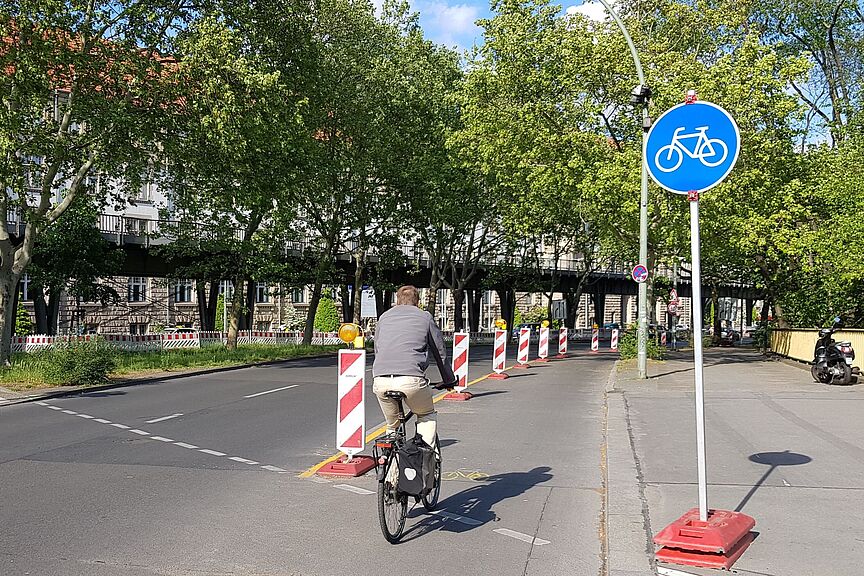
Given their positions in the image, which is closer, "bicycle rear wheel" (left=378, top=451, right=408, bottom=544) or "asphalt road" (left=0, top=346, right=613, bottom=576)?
"asphalt road" (left=0, top=346, right=613, bottom=576)

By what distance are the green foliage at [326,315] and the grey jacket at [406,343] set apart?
66072 millimetres

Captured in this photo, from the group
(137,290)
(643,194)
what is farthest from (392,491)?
(137,290)

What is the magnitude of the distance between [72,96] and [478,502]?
58.7ft

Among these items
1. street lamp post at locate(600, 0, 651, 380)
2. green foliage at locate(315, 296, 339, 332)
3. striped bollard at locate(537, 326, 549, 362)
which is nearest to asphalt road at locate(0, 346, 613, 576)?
street lamp post at locate(600, 0, 651, 380)

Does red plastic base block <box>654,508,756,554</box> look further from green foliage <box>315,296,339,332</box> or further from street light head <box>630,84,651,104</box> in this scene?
green foliage <box>315,296,339,332</box>

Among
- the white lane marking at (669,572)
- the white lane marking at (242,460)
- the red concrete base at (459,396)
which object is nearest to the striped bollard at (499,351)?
the red concrete base at (459,396)

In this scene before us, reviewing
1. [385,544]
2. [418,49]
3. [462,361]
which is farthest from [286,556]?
[418,49]

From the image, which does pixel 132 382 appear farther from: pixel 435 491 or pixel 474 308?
pixel 474 308

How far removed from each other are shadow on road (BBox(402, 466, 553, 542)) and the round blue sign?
291 cm

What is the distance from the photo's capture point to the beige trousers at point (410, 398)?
676 cm

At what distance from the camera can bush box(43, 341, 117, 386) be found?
18.5 m

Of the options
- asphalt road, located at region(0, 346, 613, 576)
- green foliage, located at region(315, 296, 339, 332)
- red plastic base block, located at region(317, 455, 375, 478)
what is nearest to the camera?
asphalt road, located at region(0, 346, 613, 576)

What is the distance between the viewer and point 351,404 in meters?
9.01

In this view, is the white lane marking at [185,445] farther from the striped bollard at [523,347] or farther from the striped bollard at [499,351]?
the striped bollard at [523,347]
